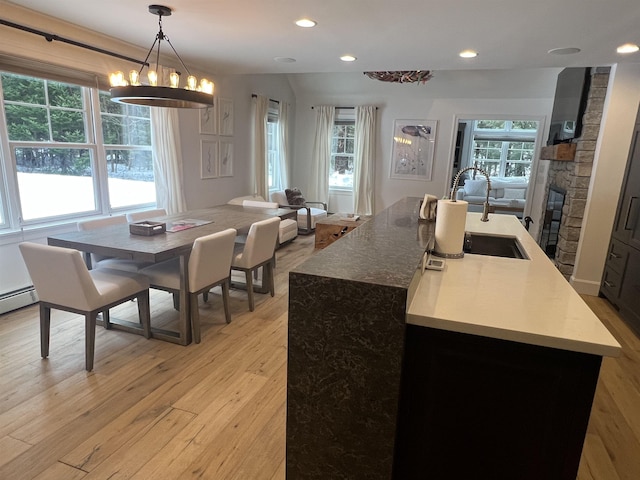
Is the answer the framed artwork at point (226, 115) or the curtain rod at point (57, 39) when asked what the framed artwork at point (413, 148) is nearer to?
the framed artwork at point (226, 115)

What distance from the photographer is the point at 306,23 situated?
2936 millimetres

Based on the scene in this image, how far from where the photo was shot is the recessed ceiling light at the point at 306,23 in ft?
9.43

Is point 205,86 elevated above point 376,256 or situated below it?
above

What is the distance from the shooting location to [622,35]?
2.90 m

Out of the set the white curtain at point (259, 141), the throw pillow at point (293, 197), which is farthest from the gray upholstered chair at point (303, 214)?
the white curtain at point (259, 141)

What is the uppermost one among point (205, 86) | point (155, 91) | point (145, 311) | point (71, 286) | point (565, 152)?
point (205, 86)

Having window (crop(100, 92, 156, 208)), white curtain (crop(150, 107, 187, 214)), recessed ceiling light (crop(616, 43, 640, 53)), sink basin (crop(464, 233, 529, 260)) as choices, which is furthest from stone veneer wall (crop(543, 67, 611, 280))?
window (crop(100, 92, 156, 208))

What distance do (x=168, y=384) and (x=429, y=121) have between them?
6249mm

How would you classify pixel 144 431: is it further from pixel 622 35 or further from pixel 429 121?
pixel 429 121

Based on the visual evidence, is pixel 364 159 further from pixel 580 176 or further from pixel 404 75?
pixel 580 176

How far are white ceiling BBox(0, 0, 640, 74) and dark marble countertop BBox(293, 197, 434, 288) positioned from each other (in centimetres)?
164

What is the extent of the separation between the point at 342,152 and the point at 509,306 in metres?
6.58

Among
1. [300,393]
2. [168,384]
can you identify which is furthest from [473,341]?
[168,384]

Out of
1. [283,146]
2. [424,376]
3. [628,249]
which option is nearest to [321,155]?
[283,146]
